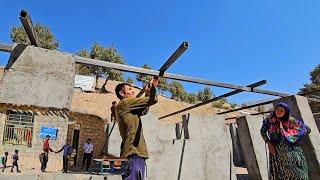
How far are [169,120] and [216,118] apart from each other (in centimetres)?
2112

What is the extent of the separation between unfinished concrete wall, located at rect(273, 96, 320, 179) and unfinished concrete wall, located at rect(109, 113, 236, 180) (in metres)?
1.72

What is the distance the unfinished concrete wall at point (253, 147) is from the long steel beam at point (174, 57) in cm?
349

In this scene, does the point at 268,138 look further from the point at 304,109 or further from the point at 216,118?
the point at 216,118

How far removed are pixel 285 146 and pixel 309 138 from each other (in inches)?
62.8

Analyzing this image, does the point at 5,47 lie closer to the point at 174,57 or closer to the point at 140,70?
the point at 140,70

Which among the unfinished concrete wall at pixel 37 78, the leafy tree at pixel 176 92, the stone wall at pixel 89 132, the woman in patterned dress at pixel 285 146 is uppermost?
the leafy tree at pixel 176 92

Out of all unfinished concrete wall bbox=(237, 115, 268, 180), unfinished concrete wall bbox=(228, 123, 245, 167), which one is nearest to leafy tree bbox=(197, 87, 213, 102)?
unfinished concrete wall bbox=(228, 123, 245, 167)

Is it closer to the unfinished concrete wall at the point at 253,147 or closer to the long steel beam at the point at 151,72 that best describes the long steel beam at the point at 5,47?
the long steel beam at the point at 151,72

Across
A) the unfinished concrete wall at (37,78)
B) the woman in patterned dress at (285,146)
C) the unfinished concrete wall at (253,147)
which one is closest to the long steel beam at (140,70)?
the unfinished concrete wall at (37,78)

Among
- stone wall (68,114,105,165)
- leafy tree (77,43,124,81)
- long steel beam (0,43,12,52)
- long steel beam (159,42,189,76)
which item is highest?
leafy tree (77,43,124,81)

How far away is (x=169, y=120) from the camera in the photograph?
2889 centimetres

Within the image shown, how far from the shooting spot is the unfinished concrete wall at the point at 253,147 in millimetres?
7565

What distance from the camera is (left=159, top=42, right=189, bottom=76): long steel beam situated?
4.30 meters

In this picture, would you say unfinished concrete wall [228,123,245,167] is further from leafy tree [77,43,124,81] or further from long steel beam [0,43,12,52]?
leafy tree [77,43,124,81]
